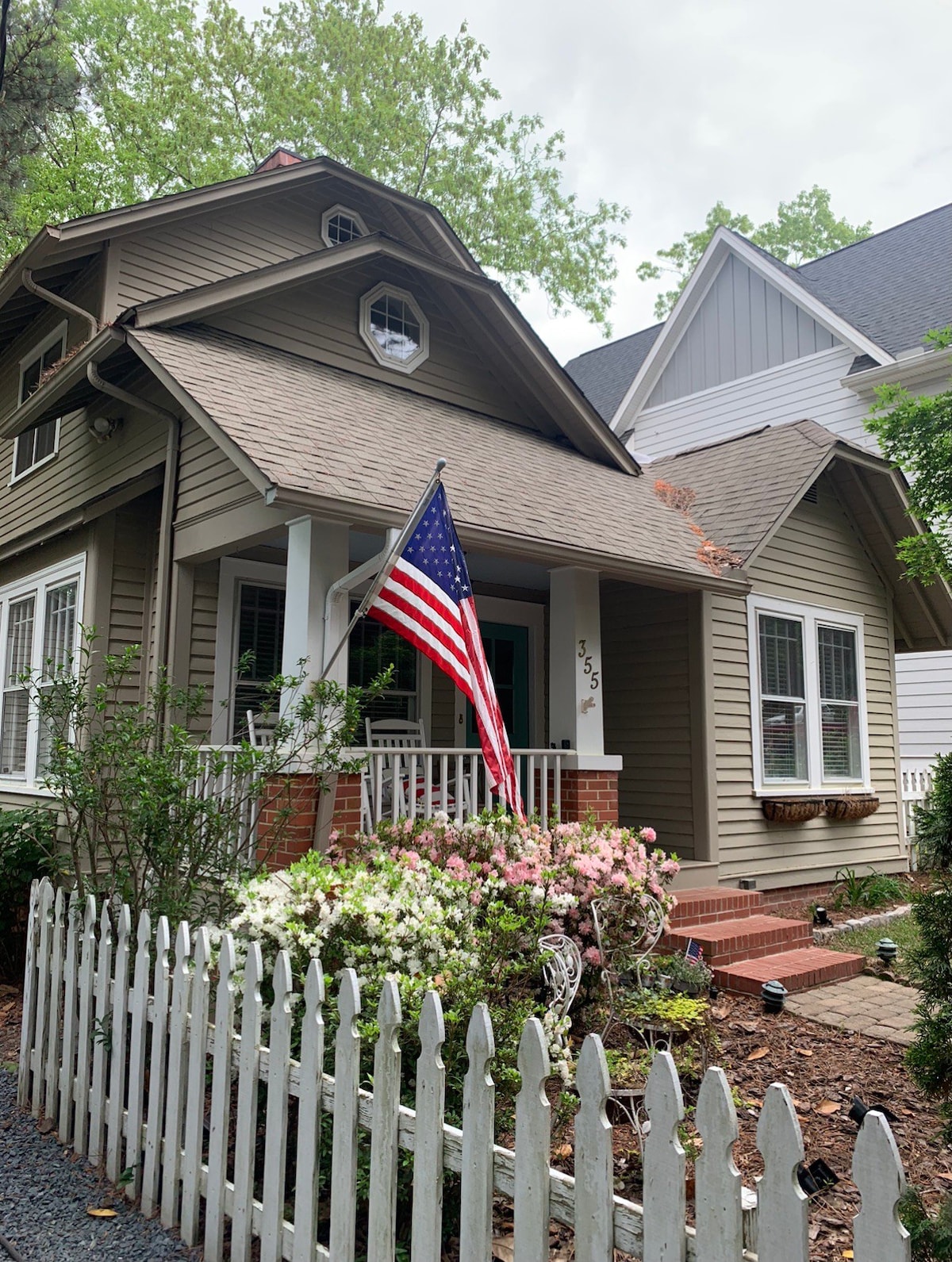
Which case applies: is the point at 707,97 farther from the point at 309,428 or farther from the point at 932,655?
the point at 309,428

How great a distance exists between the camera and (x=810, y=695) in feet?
32.1

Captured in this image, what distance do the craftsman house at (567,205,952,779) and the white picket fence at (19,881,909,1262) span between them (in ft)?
35.3

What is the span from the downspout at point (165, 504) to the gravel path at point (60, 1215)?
12.4 ft

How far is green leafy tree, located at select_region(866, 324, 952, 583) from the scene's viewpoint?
7645 millimetres

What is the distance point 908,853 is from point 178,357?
31.2 feet

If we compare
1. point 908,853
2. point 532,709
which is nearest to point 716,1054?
point 532,709

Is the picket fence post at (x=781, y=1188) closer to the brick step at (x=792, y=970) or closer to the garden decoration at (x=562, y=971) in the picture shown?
the garden decoration at (x=562, y=971)

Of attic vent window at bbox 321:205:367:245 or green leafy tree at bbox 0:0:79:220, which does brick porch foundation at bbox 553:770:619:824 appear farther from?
green leafy tree at bbox 0:0:79:220

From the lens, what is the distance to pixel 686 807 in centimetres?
873

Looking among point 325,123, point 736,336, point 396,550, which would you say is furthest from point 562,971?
point 325,123

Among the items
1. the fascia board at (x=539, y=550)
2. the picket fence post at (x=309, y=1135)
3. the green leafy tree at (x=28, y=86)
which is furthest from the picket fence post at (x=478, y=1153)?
the green leafy tree at (x=28, y=86)

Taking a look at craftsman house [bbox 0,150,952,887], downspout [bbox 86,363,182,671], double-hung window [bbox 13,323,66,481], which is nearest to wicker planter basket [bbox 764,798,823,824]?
craftsman house [bbox 0,150,952,887]

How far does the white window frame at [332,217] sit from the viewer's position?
35.3 feet

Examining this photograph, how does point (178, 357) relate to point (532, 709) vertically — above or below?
above
